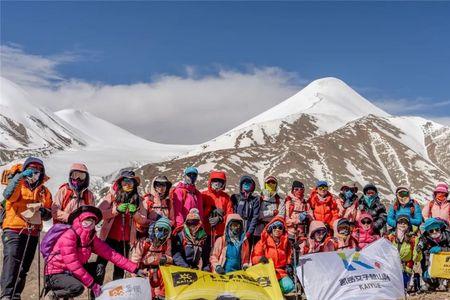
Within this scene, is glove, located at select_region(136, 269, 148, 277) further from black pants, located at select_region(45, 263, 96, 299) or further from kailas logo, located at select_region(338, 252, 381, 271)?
kailas logo, located at select_region(338, 252, 381, 271)

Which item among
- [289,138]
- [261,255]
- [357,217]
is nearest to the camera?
[261,255]

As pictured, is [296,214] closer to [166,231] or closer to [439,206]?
[439,206]

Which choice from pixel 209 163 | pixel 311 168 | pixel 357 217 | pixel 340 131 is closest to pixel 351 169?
pixel 311 168

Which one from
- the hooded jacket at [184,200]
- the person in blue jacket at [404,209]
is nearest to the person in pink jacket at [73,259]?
the hooded jacket at [184,200]

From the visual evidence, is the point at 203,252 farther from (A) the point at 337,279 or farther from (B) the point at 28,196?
(B) the point at 28,196

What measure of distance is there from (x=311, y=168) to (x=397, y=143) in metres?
46.0

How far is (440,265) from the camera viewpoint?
1098 centimetres

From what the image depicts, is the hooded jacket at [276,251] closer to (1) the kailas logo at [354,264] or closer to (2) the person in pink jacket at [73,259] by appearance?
(1) the kailas logo at [354,264]

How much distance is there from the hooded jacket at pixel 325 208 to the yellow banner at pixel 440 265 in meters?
2.41

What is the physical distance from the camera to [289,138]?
6939 inches

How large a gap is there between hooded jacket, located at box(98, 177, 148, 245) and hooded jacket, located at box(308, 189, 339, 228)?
14.9 feet

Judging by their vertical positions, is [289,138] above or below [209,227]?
above

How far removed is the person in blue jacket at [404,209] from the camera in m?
12.0

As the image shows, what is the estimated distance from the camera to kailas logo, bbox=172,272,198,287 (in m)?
8.41
